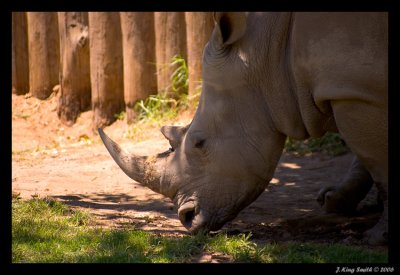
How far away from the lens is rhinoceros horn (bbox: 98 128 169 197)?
5199 mm

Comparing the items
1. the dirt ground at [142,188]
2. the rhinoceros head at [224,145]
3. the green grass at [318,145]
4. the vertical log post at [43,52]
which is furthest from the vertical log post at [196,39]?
the rhinoceros head at [224,145]

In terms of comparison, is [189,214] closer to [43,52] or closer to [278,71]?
[278,71]

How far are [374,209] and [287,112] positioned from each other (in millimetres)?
1524

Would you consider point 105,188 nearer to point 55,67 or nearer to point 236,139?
point 236,139

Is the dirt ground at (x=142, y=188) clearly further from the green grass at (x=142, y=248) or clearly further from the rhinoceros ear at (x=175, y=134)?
the rhinoceros ear at (x=175, y=134)

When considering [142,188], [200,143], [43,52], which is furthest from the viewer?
[43,52]

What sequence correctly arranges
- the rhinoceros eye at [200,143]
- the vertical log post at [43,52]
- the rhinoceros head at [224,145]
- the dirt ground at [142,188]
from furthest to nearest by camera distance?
1. the vertical log post at [43,52]
2. the dirt ground at [142,188]
3. the rhinoceros eye at [200,143]
4. the rhinoceros head at [224,145]

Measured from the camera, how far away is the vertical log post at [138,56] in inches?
388

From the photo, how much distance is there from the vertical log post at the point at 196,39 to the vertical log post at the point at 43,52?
3.36m

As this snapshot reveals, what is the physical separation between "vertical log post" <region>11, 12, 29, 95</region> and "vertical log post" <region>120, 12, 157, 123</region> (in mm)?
3071

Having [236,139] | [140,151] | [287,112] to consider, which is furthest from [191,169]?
[140,151]

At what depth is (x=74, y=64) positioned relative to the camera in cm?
1103

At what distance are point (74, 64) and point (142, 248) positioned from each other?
687cm

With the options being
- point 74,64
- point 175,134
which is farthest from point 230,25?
point 74,64
